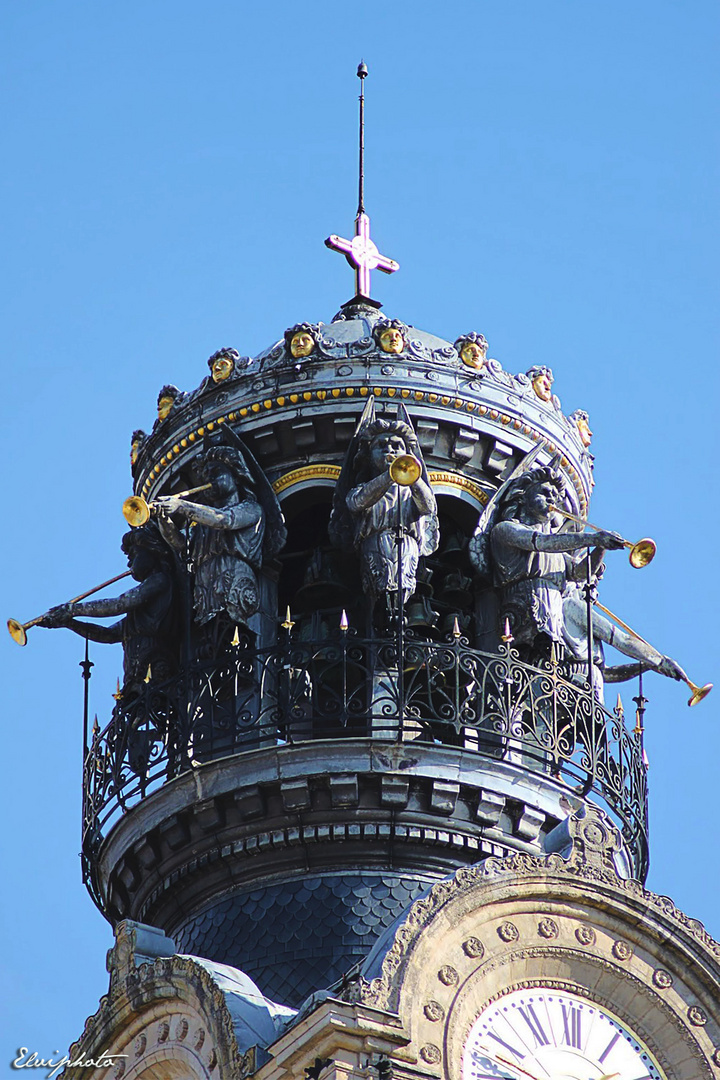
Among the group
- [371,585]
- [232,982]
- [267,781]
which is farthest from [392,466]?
[232,982]

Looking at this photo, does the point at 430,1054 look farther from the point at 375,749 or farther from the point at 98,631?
the point at 98,631

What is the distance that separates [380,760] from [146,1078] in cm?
447

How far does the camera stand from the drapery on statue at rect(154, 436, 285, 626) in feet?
132

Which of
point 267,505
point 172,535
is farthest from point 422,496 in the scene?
point 172,535

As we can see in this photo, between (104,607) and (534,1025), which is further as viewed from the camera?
(104,607)

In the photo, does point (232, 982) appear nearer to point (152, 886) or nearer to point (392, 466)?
point (152, 886)

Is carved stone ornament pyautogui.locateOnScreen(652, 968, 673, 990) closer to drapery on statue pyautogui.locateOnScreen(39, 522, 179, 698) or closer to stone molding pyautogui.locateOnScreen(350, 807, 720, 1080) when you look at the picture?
stone molding pyautogui.locateOnScreen(350, 807, 720, 1080)

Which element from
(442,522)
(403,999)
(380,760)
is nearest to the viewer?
(403,999)

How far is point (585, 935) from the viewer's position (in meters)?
37.1

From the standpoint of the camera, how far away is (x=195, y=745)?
39406mm

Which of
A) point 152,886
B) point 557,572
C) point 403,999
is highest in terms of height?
point 557,572

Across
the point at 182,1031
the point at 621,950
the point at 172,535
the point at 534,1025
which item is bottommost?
the point at 534,1025

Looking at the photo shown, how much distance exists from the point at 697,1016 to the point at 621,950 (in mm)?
1062

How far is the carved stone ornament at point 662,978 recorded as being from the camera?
37006 millimetres
